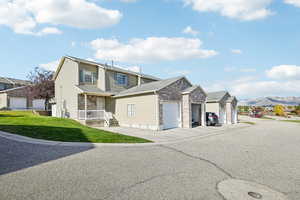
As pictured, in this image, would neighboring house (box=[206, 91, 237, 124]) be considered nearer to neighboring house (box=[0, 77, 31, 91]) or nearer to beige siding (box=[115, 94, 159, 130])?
beige siding (box=[115, 94, 159, 130])

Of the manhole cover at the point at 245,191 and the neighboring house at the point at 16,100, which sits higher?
the neighboring house at the point at 16,100

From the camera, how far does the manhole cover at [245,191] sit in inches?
133

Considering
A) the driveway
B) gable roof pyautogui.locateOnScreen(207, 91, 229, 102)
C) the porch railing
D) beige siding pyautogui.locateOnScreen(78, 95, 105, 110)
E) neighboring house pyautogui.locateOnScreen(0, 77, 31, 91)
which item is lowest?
the driveway

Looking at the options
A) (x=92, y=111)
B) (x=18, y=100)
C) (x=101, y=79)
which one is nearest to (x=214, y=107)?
(x=101, y=79)

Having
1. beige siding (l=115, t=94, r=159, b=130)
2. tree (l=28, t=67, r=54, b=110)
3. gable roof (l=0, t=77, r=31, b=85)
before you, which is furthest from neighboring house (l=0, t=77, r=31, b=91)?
beige siding (l=115, t=94, r=159, b=130)

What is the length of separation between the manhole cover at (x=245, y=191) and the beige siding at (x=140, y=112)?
957cm

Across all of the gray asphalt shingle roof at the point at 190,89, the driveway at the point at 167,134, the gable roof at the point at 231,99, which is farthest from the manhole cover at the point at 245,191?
the gable roof at the point at 231,99

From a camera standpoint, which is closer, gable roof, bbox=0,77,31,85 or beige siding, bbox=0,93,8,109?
beige siding, bbox=0,93,8,109

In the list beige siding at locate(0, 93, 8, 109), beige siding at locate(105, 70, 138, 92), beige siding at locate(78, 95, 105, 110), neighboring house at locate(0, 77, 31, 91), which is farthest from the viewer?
neighboring house at locate(0, 77, 31, 91)

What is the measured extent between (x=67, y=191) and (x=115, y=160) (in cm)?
223

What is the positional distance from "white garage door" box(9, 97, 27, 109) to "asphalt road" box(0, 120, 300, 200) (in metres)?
26.9

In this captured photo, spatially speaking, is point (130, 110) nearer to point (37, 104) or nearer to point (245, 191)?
point (245, 191)

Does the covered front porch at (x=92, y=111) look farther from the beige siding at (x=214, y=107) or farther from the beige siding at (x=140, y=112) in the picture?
the beige siding at (x=214, y=107)

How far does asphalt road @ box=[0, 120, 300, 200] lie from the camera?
11.1 ft
